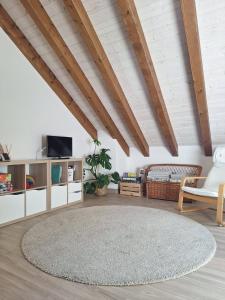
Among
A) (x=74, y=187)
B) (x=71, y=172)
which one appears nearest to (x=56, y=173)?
(x=71, y=172)

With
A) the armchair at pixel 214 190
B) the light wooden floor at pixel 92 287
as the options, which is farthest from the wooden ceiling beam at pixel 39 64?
the light wooden floor at pixel 92 287

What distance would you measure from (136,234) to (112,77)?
7.38ft

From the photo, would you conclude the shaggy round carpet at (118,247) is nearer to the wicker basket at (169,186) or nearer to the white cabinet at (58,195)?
the white cabinet at (58,195)

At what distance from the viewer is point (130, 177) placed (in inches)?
195

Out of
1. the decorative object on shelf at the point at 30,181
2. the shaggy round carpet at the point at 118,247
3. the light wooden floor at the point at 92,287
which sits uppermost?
the decorative object on shelf at the point at 30,181

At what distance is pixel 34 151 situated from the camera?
3.92 meters

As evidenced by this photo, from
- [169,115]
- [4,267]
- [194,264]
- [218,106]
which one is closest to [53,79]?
[169,115]

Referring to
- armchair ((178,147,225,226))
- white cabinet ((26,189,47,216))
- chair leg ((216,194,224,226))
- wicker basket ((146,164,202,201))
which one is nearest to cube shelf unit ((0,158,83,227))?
white cabinet ((26,189,47,216))

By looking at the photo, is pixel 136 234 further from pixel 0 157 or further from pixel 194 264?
pixel 0 157

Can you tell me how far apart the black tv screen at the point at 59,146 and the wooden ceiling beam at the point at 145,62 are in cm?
169

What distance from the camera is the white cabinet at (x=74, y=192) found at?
406 cm

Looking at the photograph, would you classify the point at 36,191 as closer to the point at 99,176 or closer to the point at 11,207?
the point at 11,207

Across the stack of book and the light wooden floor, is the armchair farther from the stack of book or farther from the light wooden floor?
the stack of book

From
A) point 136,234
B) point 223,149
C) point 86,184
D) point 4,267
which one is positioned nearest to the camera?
point 4,267
